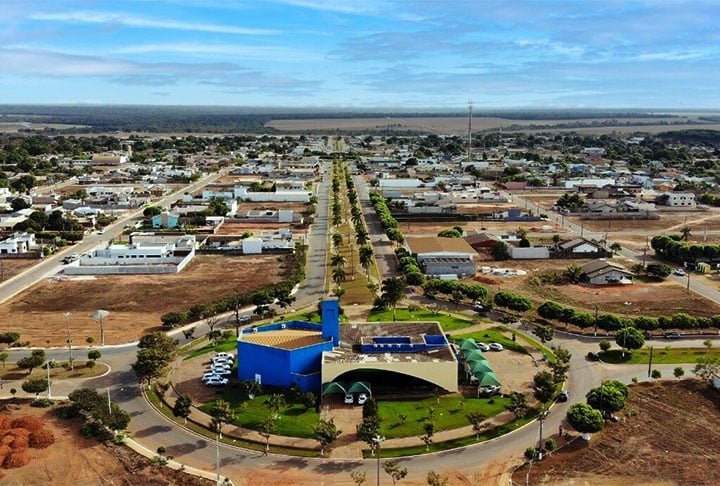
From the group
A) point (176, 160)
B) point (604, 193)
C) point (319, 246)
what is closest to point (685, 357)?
point (319, 246)

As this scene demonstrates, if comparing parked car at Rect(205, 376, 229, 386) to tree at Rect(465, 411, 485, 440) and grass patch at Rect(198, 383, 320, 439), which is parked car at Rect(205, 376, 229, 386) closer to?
grass patch at Rect(198, 383, 320, 439)

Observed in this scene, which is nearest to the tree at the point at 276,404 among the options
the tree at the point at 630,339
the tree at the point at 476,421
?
the tree at the point at 476,421

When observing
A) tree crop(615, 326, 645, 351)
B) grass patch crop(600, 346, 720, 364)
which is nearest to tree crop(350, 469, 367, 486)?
grass patch crop(600, 346, 720, 364)

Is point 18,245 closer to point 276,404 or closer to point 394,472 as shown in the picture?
point 276,404

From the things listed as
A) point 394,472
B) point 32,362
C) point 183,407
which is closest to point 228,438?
point 183,407

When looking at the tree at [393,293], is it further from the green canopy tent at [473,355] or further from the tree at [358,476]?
the tree at [358,476]

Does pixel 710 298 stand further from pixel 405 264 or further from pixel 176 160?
pixel 176 160
